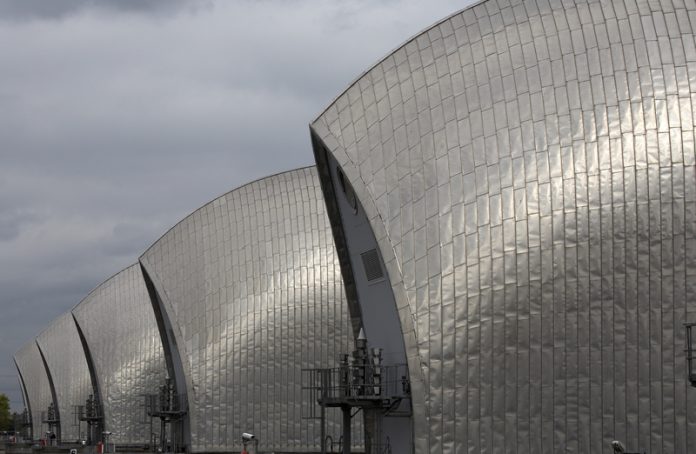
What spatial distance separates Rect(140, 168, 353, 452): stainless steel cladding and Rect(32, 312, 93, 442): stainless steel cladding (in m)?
27.4

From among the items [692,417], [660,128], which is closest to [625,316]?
[692,417]

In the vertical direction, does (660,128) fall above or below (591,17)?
below

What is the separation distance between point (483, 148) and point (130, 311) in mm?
37893

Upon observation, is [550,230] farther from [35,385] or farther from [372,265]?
[35,385]

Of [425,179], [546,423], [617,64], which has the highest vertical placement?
[617,64]

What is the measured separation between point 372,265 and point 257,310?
16.0 meters

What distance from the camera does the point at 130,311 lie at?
61906mm

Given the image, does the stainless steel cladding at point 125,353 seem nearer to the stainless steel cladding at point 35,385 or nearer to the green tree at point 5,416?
the stainless steel cladding at point 35,385

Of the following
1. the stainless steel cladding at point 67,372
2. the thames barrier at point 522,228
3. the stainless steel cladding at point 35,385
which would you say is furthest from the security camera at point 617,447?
the stainless steel cladding at point 35,385

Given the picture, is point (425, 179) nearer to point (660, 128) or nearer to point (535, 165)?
point (535, 165)

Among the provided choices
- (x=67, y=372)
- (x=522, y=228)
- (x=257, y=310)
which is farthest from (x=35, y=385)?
(x=522, y=228)

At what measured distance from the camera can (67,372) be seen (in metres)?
77.4

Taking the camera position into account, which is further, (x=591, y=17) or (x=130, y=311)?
(x=130, y=311)

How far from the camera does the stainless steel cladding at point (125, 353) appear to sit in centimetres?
5925
